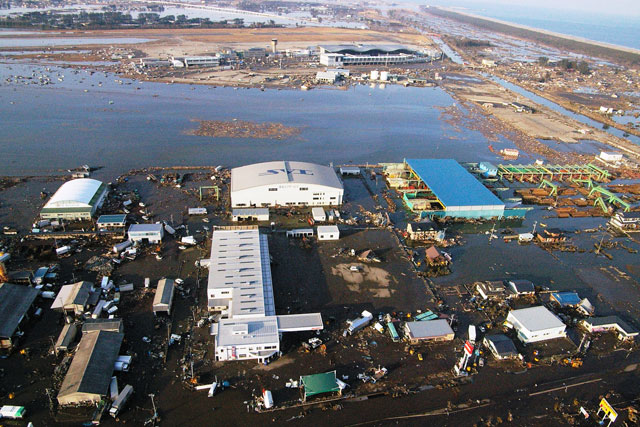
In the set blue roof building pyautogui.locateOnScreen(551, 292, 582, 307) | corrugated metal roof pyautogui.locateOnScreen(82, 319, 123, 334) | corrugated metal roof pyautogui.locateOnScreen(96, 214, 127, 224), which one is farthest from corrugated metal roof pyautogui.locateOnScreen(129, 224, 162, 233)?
blue roof building pyautogui.locateOnScreen(551, 292, 582, 307)

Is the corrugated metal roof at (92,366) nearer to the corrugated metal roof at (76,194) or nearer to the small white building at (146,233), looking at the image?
the small white building at (146,233)

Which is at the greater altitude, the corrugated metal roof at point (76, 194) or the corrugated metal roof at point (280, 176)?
the corrugated metal roof at point (280, 176)

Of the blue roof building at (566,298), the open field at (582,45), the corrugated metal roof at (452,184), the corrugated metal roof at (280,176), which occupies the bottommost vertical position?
the blue roof building at (566,298)

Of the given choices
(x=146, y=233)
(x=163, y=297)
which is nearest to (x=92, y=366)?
(x=163, y=297)

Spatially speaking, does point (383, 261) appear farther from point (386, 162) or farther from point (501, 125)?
point (501, 125)

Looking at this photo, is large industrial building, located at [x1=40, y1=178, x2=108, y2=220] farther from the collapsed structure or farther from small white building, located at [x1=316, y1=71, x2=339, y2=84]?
small white building, located at [x1=316, y1=71, x2=339, y2=84]

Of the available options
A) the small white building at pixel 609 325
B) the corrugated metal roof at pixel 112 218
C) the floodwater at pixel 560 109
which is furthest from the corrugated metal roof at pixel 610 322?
the floodwater at pixel 560 109

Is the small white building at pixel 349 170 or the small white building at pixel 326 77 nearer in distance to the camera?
the small white building at pixel 349 170
